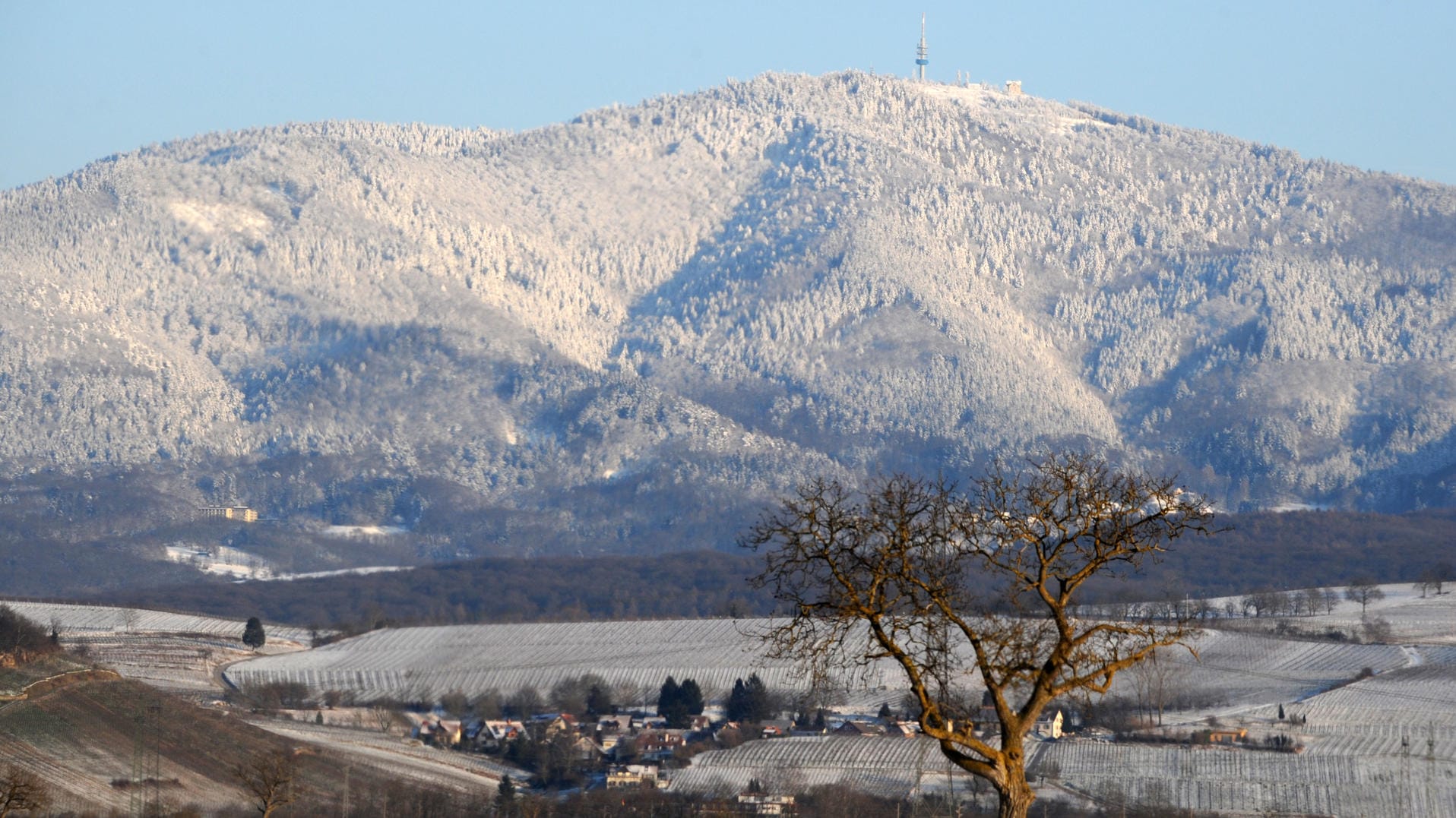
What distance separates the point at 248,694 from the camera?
17750cm

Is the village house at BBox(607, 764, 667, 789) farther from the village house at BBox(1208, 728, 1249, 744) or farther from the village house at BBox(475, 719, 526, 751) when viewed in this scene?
the village house at BBox(1208, 728, 1249, 744)

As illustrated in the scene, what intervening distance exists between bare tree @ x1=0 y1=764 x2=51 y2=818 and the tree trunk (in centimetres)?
3123

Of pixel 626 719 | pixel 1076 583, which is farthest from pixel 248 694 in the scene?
pixel 1076 583

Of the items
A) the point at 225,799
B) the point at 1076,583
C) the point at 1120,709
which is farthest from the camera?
the point at 1120,709

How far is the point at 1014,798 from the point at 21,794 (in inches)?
1652

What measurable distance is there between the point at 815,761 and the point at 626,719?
39.8 m

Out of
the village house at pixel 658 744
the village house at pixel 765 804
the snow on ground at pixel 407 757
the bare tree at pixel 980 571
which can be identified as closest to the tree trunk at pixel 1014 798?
the bare tree at pixel 980 571

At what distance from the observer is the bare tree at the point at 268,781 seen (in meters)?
73.6

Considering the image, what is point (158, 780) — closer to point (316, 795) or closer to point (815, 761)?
point (316, 795)

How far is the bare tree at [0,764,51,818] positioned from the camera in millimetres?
57356

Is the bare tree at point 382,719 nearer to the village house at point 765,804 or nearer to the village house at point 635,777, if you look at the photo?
the village house at point 635,777

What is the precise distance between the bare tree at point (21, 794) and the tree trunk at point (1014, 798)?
3123cm

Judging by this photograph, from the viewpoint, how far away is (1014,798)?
29109 mm

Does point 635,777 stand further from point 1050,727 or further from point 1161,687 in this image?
point 1161,687
